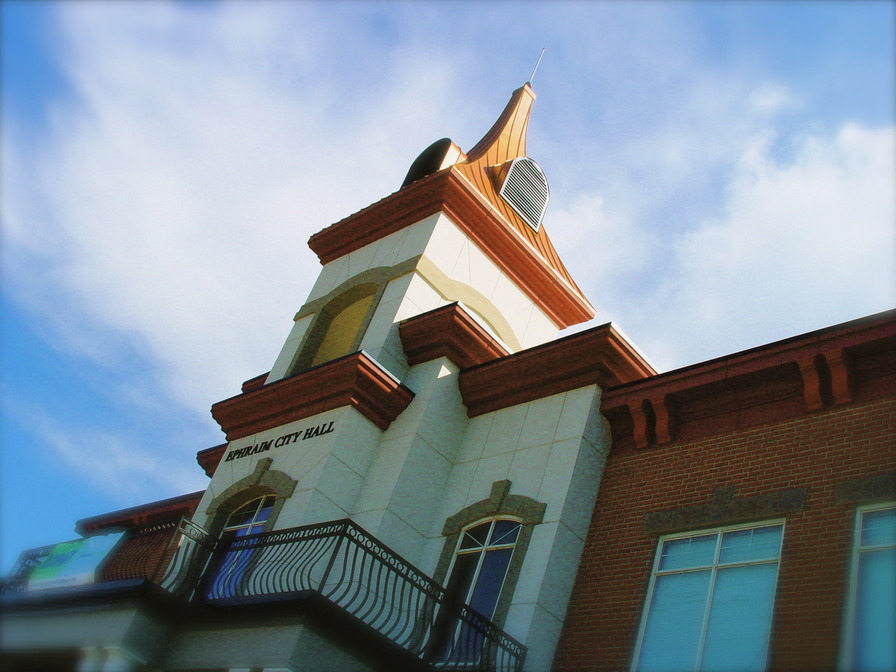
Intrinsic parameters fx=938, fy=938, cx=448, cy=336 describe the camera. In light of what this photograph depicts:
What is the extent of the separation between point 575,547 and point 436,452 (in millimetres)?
3174

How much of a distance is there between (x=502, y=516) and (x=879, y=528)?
5120mm

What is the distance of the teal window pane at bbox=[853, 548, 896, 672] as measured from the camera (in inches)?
338

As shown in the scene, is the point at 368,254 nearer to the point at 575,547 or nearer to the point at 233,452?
the point at 233,452

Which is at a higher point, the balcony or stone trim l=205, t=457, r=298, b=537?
stone trim l=205, t=457, r=298, b=537

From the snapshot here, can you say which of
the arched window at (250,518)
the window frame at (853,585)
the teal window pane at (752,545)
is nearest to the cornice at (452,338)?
the arched window at (250,518)

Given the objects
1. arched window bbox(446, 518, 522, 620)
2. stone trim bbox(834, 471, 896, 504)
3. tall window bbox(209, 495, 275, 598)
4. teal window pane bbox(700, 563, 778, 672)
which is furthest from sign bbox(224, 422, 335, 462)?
stone trim bbox(834, 471, 896, 504)

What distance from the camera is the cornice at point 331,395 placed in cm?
1486

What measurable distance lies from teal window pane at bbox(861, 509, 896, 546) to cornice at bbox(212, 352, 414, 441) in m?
7.36

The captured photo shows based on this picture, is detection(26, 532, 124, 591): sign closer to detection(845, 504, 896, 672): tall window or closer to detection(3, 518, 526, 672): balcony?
detection(3, 518, 526, 672): balcony

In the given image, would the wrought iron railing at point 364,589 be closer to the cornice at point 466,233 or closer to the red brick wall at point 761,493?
the red brick wall at point 761,493

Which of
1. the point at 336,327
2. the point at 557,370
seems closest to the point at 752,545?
the point at 557,370

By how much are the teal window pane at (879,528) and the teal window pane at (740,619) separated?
105 cm

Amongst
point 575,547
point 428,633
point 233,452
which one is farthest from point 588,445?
point 233,452

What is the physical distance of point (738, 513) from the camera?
36.3ft
